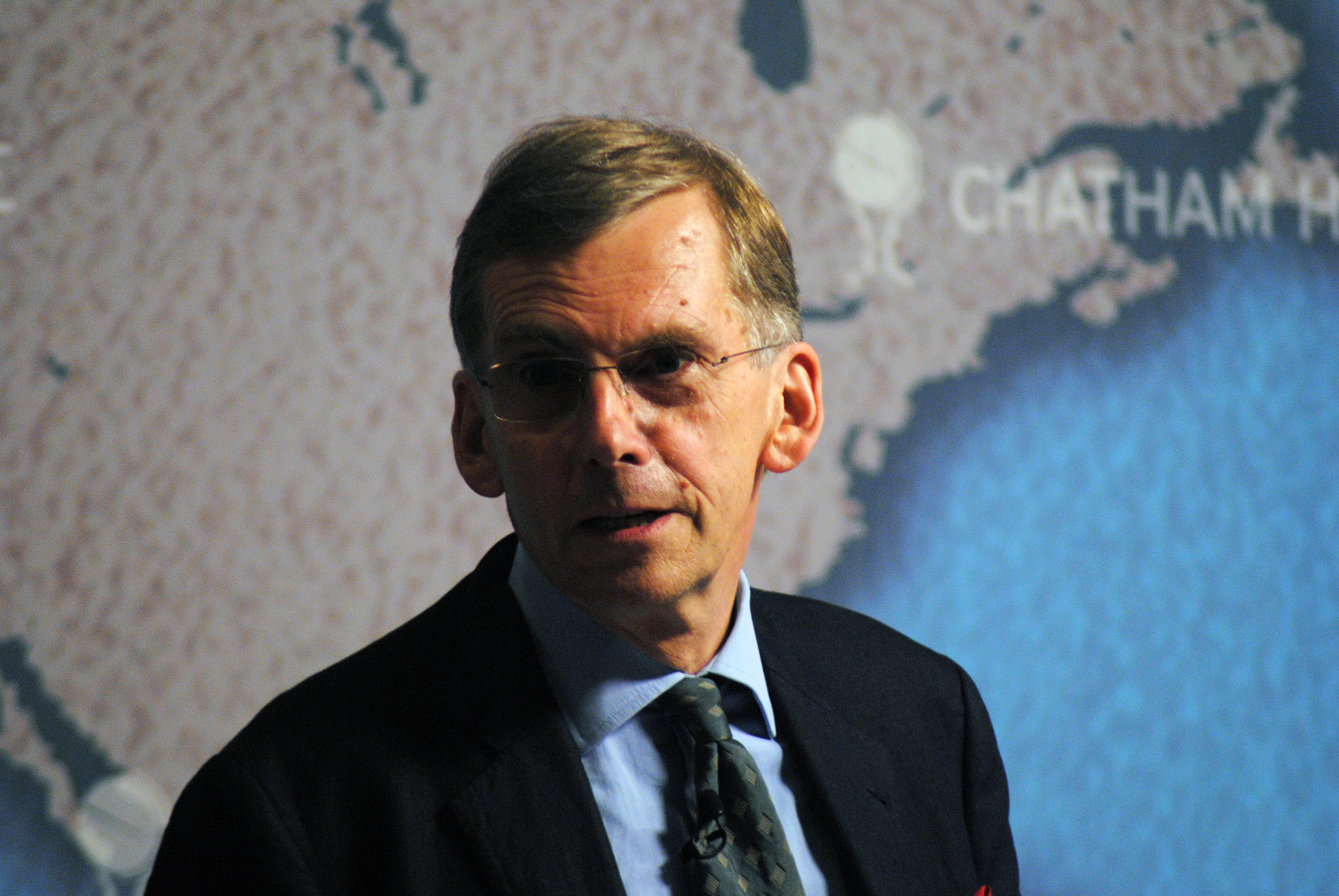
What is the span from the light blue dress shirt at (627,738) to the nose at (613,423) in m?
0.12

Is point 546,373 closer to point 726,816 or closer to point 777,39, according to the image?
point 726,816

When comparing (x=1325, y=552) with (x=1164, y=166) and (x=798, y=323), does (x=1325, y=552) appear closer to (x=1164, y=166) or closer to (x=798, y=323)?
(x=1164, y=166)

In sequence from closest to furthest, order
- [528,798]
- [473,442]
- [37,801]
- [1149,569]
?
[528,798] < [473,442] < [37,801] < [1149,569]

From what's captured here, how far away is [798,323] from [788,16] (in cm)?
70

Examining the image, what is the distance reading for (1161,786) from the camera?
160 centimetres

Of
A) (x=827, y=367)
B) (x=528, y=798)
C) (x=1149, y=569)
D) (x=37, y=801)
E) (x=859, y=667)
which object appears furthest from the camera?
(x=1149, y=569)

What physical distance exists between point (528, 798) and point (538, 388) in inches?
10.9

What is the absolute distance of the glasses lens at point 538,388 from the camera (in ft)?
2.67

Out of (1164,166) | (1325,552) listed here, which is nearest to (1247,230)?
(1164,166)

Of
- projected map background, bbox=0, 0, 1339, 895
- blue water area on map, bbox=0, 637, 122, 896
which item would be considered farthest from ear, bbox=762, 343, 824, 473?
blue water area on map, bbox=0, 637, 122, 896

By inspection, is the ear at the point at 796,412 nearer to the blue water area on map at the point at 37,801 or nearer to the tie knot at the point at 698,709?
the tie knot at the point at 698,709

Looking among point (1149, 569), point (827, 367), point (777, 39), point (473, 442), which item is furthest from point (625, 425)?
point (1149, 569)

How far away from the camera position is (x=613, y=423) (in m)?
0.79

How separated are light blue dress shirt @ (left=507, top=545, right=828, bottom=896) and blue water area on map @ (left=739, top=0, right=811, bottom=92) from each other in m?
0.84
